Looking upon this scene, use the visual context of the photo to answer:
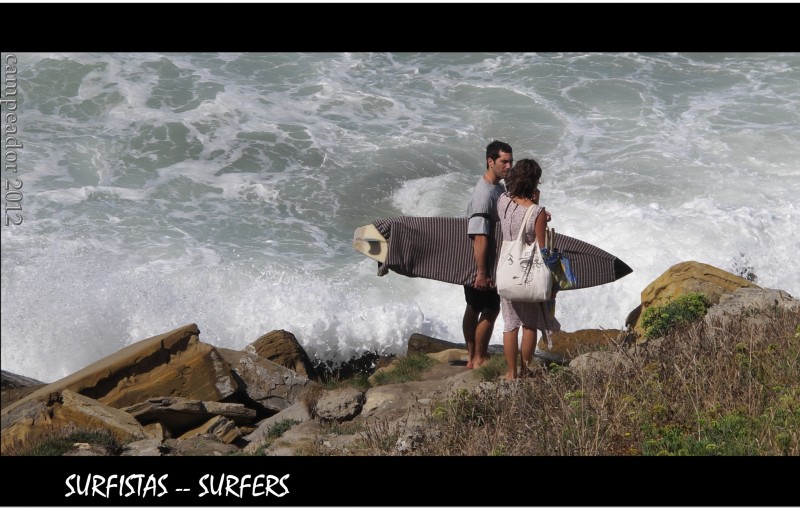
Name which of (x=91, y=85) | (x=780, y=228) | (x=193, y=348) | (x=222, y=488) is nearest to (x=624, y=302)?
(x=780, y=228)

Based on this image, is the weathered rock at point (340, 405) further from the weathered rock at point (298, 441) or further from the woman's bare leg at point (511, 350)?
the woman's bare leg at point (511, 350)

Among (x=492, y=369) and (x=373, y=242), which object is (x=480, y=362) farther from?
(x=373, y=242)

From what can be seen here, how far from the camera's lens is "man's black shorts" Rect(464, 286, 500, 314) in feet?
26.1


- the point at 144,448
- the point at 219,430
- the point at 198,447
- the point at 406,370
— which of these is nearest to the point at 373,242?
the point at 406,370

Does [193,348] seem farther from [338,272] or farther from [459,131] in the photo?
[459,131]

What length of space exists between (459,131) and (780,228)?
241 inches

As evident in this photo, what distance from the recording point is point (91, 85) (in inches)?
682

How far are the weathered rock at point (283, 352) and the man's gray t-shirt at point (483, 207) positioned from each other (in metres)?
3.06

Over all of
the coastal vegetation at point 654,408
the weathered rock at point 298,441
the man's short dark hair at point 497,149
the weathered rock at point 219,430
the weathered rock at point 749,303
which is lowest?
the weathered rock at point 219,430

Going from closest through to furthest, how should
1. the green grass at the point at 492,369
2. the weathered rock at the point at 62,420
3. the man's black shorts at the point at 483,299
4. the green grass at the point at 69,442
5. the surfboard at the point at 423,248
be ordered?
1. the green grass at the point at 69,442
2. the weathered rock at the point at 62,420
3. the green grass at the point at 492,369
4. the man's black shorts at the point at 483,299
5. the surfboard at the point at 423,248

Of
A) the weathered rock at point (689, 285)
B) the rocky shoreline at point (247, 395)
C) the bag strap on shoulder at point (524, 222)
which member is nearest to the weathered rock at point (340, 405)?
the rocky shoreline at point (247, 395)

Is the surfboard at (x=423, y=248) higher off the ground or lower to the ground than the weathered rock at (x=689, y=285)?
higher

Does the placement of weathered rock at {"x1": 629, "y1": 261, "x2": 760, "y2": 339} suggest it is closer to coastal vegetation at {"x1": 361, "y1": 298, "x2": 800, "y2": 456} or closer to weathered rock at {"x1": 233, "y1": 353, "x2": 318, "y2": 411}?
coastal vegetation at {"x1": 361, "y1": 298, "x2": 800, "y2": 456}

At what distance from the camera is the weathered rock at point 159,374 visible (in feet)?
25.1
